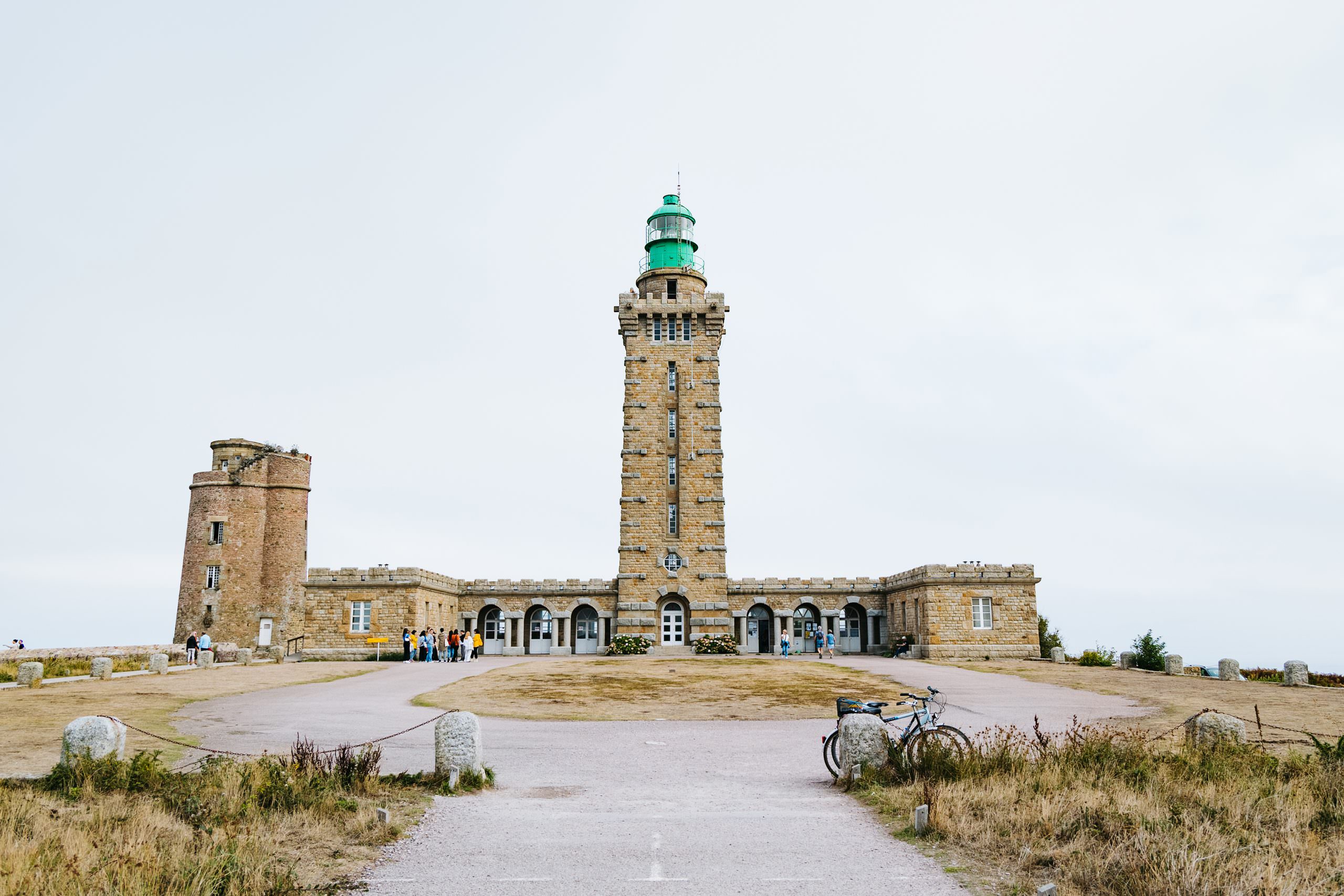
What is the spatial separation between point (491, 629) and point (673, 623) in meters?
10.0

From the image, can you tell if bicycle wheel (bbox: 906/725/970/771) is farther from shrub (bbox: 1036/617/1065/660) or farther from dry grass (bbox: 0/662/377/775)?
shrub (bbox: 1036/617/1065/660)

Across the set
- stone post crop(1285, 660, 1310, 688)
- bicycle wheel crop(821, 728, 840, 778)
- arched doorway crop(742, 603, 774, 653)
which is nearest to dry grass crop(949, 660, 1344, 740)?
stone post crop(1285, 660, 1310, 688)

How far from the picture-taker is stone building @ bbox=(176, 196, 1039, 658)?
42219 millimetres

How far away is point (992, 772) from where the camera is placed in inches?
380

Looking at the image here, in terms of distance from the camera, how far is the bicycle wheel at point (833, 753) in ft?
35.8

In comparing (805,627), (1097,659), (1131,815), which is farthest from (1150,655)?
(1131,815)

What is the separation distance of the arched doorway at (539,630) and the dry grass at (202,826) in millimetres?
35753

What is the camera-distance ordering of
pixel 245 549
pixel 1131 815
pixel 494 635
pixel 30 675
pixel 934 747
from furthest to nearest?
pixel 494 635
pixel 245 549
pixel 30 675
pixel 934 747
pixel 1131 815

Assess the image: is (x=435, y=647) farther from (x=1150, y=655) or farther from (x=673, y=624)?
(x=1150, y=655)

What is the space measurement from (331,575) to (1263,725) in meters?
37.0

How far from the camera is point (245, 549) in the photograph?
45.6m

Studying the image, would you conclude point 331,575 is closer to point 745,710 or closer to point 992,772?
point 745,710

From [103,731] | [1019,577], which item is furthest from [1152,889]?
[1019,577]

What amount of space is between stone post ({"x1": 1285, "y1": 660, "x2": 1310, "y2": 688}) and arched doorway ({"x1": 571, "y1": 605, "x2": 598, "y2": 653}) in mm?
29089
